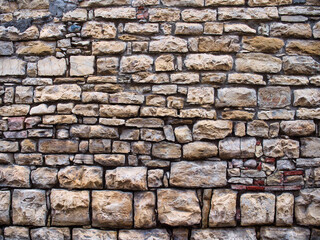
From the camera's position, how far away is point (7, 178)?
2.35 m

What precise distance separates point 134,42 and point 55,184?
1.62m

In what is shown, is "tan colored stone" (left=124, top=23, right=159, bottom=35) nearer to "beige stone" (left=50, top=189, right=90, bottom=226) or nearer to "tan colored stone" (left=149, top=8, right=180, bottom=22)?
"tan colored stone" (left=149, top=8, right=180, bottom=22)

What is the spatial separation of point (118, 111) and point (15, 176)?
122 centimetres

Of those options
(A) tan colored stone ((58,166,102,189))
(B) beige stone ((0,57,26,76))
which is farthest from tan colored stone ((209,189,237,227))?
(B) beige stone ((0,57,26,76))

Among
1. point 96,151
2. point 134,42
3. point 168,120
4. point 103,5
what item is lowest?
point 96,151

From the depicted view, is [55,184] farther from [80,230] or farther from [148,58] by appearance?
[148,58]

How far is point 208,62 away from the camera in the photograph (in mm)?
2316

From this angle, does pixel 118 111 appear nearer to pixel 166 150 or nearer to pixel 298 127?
pixel 166 150

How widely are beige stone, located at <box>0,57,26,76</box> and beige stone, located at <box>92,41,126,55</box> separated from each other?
2.52 feet

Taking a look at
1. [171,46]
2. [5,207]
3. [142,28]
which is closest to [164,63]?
[171,46]

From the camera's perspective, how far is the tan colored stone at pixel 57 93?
2.34 metres

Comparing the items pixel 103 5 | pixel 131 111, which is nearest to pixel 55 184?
pixel 131 111

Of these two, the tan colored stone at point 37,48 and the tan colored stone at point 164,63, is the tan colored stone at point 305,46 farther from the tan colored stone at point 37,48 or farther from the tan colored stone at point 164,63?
the tan colored stone at point 37,48

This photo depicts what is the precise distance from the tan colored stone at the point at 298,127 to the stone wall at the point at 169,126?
0.4 inches
